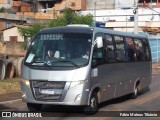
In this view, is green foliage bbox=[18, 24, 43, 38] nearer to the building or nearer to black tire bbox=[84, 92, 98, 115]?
the building

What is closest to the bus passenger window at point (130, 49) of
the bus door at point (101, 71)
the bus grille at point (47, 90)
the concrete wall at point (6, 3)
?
the bus door at point (101, 71)

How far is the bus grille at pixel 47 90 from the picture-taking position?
1152cm

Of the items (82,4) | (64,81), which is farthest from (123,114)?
(82,4)

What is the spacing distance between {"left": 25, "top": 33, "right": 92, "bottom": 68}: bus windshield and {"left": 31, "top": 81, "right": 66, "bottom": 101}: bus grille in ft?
1.72

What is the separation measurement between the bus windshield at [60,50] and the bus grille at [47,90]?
523 mm

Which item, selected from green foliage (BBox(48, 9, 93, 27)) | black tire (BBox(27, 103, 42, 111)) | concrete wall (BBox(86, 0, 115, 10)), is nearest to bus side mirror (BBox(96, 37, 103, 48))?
black tire (BBox(27, 103, 42, 111))

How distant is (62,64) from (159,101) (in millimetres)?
4756

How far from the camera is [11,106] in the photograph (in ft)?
44.6

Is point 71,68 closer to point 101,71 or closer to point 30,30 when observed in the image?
point 101,71

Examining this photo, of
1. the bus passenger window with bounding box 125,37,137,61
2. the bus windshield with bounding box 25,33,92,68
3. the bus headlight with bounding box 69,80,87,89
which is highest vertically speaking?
the bus windshield with bounding box 25,33,92,68

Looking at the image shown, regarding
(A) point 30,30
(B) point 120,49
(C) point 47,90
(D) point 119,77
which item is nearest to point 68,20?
(A) point 30,30

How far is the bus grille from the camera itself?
11.5 m

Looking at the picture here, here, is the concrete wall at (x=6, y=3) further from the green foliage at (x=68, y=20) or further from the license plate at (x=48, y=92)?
the license plate at (x=48, y=92)

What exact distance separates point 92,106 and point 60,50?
5.82 ft
